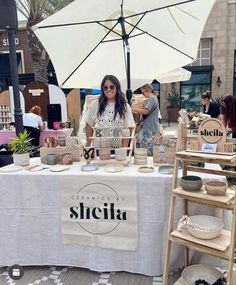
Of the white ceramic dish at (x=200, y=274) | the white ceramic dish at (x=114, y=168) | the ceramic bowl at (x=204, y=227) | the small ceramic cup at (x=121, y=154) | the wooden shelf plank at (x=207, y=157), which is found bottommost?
the white ceramic dish at (x=200, y=274)

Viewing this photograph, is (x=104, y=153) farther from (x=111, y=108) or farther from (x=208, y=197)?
(x=208, y=197)

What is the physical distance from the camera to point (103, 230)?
211 centimetres

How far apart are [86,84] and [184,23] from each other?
4.12 ft

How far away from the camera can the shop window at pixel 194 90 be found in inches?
530

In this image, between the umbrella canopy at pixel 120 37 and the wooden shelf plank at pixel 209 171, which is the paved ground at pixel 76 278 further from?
the umbrella canopy at pixel 120 37

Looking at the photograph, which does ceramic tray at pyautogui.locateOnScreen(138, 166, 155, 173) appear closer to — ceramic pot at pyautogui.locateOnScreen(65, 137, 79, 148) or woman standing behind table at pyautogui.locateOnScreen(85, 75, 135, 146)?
woman standing behind table at pyautogui.locateOnScreen(85, 75, 135, 146)

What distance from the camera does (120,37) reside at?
3.25 meters

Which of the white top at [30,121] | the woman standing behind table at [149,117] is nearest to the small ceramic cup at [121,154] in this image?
the woman standing behind table at [149,117]

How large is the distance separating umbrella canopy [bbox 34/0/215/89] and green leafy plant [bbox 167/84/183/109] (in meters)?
10.3

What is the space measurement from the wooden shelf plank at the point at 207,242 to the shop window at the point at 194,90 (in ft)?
40.2

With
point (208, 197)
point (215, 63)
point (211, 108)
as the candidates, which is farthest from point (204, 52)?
point (208, 197)

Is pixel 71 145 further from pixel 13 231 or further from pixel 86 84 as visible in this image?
pixel 86 84

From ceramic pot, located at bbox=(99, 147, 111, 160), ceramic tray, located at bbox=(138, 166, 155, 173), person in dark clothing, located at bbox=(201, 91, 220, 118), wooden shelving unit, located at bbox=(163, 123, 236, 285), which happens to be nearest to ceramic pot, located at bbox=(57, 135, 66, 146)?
ceramic pot, located at bbox=(99, 147, 111, 160)

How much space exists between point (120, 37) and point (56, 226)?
7.15 feet
